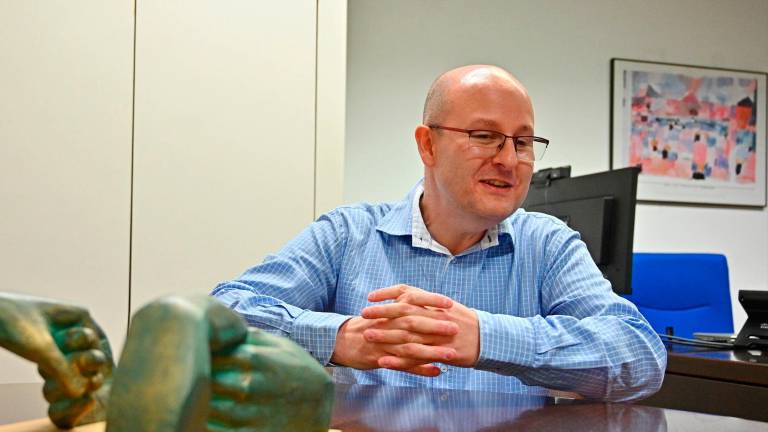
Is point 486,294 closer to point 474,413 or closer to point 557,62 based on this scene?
point 474,413

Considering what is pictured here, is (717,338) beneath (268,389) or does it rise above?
beneath

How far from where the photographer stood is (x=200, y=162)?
2.65 metres

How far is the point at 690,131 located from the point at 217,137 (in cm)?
327

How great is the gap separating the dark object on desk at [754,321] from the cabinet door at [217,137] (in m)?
1.43

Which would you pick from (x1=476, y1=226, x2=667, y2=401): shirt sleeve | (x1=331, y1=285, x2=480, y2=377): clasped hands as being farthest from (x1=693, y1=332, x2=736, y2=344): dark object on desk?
(x1=331, y1=285, x2=480, y2=377): clasped hands

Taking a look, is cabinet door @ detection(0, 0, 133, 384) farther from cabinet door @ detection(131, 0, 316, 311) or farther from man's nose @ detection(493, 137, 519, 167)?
man's nose @ detection(493, 137, 519, 167)

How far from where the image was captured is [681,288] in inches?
142

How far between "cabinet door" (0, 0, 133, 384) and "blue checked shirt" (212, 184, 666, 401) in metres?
1.06

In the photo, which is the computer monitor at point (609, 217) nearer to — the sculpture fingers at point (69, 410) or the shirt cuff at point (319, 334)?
the shirt cuff at point (319, 334)

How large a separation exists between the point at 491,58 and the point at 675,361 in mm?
2792

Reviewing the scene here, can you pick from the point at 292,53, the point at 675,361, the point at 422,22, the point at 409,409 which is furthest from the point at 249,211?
the point at 422,22

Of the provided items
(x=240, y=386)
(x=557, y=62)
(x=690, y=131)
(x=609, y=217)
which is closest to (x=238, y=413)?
(x=240, y=386)

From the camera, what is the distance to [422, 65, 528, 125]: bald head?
1652mm

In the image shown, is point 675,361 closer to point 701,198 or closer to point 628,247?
point 628,247
